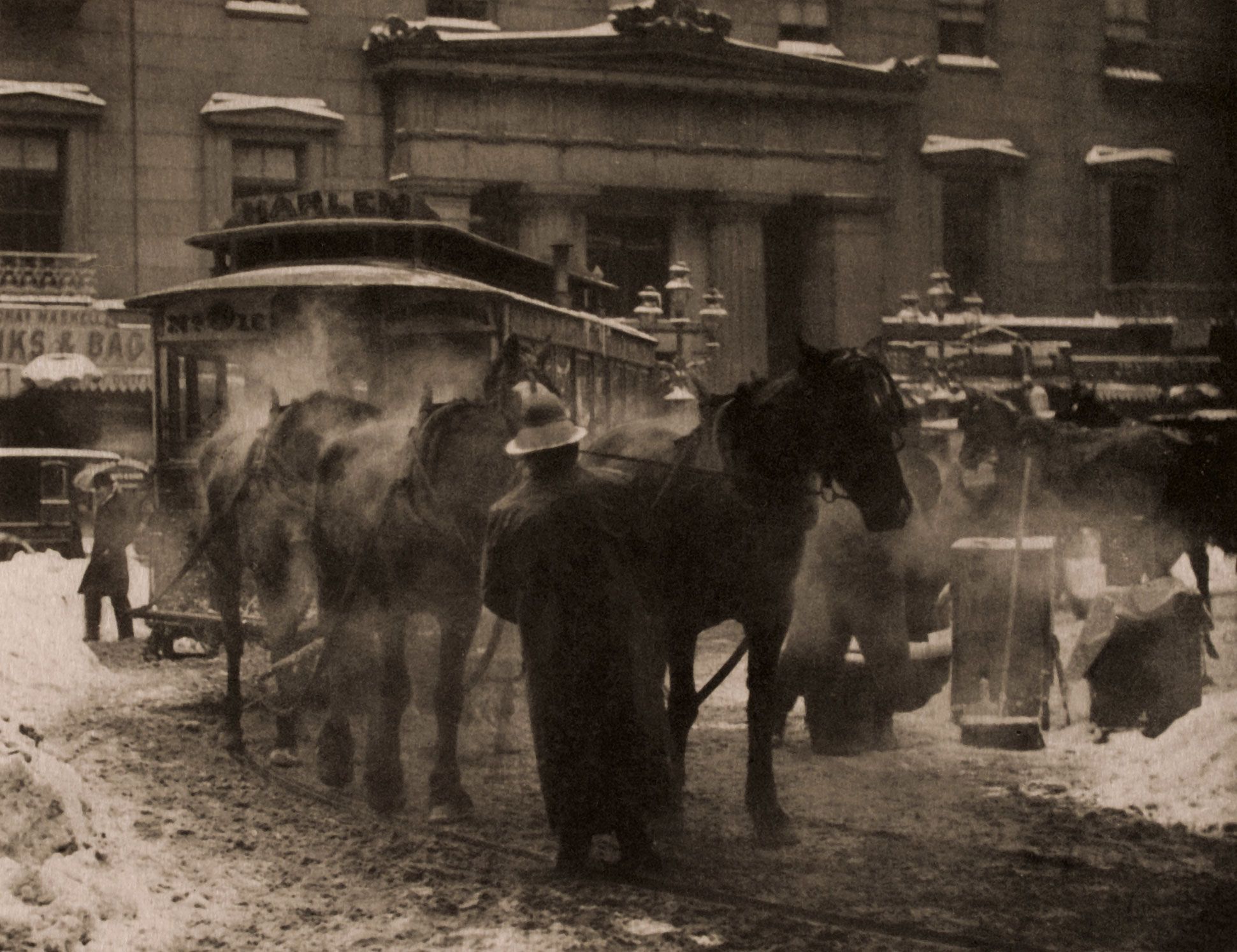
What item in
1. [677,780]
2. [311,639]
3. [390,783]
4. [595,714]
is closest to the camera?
[595,714]

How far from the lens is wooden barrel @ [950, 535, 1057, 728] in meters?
9.71

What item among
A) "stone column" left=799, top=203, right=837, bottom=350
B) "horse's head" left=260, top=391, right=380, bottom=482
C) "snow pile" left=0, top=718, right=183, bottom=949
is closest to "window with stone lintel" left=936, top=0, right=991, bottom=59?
"stone column" left=799, top=203, right=837, bottom=350

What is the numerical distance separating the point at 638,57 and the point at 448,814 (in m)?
19.7

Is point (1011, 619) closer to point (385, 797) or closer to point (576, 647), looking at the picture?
point (385, 797)

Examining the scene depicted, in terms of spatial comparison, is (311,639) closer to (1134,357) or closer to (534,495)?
(534,495)

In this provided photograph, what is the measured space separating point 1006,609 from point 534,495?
4.74m

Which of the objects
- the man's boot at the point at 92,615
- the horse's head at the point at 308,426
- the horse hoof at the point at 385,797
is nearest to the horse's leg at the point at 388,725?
the horse hoof at the point at 385,797

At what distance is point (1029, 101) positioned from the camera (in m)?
22.1

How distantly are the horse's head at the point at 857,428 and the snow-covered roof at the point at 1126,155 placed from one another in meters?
4.76

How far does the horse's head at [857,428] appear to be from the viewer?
22.2 feet

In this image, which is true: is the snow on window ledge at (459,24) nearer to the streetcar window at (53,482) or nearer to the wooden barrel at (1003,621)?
the streetcar window at (53,482)

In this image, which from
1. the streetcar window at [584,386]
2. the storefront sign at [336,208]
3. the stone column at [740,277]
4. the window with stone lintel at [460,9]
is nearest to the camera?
the storefront sign at [336,208]

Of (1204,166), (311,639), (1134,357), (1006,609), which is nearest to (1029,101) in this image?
(1134,357)

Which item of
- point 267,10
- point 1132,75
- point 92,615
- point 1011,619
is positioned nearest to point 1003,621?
point 1011,619
